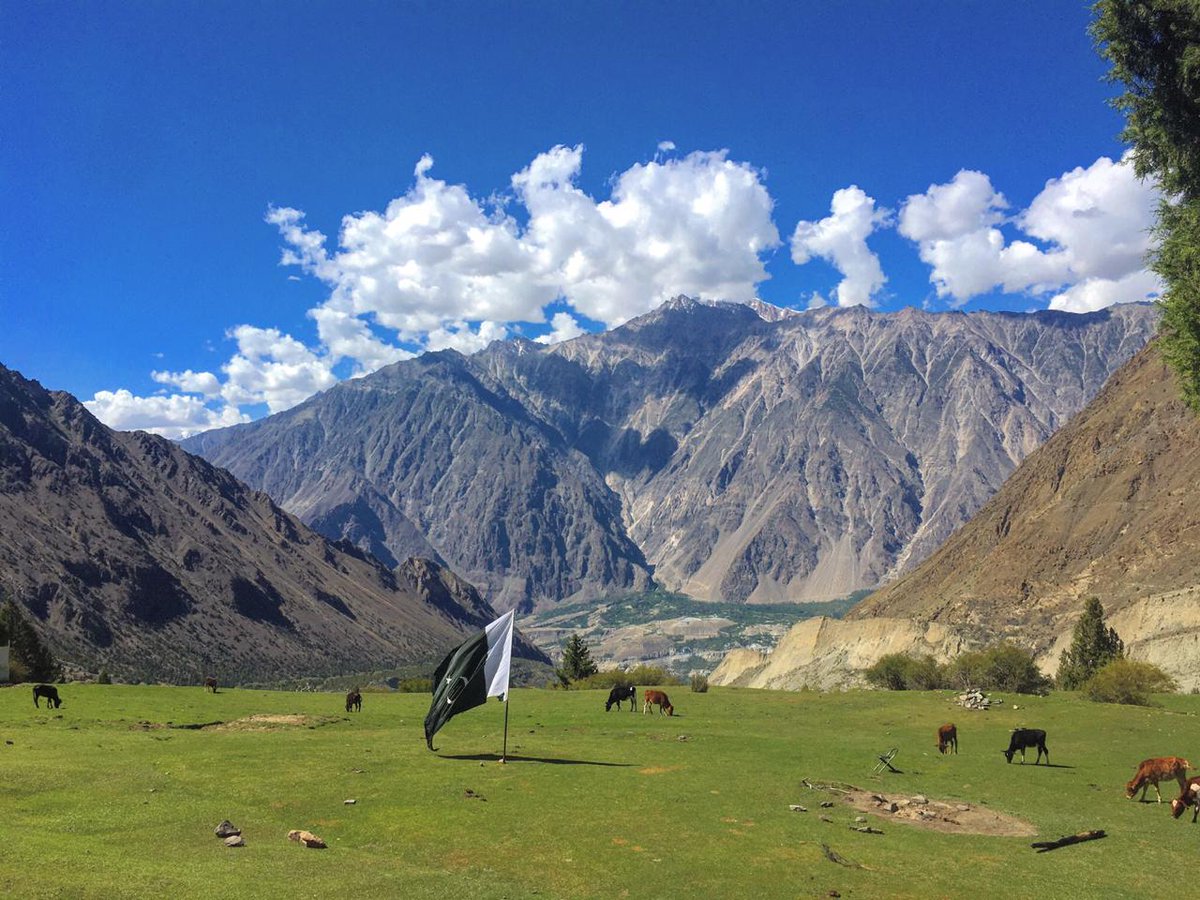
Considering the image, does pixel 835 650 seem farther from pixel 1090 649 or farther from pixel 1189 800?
pixel 1189 800

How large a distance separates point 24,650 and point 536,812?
6543 cm

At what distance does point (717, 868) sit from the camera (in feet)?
54.4

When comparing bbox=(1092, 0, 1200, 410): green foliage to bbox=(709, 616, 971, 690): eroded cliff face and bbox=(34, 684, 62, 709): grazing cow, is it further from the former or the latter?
bbox=(709, 616, 971, 690): eroded cliff face

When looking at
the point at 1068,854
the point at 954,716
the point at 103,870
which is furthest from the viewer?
the point at 954,716

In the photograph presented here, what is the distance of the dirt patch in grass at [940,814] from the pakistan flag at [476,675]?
10.3 meters

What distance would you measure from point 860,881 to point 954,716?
91.7ft

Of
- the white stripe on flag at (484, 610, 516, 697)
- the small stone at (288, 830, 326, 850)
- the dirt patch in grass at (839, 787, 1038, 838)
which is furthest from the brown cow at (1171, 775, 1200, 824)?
the small stone at (288, 830, 326, 850)

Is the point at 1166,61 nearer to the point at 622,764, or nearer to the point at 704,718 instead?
the point at 622,764

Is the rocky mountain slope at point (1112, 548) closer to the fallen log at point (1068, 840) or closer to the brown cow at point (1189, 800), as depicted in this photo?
the brown cow at point (1189, 800)

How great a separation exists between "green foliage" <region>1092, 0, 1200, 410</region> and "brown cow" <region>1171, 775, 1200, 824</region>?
40.3 ft

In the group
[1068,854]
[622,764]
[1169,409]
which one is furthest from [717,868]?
[1169,409]

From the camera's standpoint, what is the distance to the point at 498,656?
25.9 meters

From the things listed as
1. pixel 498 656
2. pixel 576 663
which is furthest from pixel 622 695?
pixel 576 663

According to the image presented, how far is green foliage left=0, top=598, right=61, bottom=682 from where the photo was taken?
190ft
